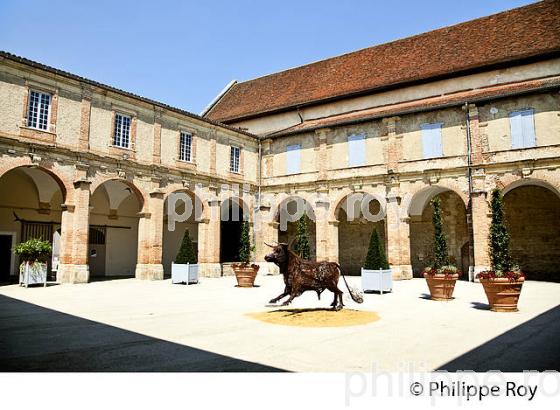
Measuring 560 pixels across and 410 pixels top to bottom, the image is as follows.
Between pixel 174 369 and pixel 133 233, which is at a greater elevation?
pixel 133 233

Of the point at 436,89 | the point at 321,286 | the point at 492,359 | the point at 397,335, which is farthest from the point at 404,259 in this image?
the point at 492,359

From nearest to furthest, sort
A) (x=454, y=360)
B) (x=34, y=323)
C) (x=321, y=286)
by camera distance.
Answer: (x=454, y=360) → (x=34, y=323) → (x=321, y=286)

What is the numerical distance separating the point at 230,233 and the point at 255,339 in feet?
64.8

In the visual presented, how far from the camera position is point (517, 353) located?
18.1 feet

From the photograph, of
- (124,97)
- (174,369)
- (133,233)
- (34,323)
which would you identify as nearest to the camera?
(174,369)

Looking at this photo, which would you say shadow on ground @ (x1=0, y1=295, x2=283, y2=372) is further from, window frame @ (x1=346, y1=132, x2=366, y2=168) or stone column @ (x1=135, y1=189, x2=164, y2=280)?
window frame @ (x1=346, y1=132, x2=366, y2=168)

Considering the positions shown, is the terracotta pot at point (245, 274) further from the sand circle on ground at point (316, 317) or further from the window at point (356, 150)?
the window at point (356, 150)

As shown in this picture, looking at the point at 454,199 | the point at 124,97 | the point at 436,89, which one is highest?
the point at 436,89

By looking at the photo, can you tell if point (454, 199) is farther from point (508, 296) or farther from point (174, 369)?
point (174, 369)

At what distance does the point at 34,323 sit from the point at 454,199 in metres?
21.0

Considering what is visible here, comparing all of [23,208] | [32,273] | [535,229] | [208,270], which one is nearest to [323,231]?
[208,270]

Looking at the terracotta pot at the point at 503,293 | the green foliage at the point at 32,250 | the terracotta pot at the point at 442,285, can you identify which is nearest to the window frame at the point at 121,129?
the green foliage at the point at 32,250

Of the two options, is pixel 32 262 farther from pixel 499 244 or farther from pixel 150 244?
pixel 499 244

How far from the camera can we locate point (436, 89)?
2238 cm
